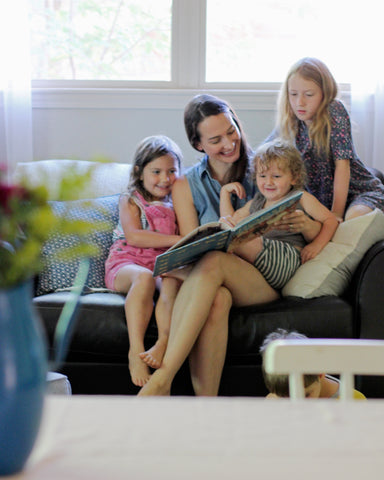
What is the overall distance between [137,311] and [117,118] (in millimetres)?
1381

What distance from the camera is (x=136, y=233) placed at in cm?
247

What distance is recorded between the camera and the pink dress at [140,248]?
2467 mm

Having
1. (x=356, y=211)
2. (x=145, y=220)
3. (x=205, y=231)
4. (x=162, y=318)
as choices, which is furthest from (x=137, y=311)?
(x=356, y=211)

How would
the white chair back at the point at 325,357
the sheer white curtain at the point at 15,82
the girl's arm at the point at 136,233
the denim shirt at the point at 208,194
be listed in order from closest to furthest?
1. the white chair back at the point at 325,357
2. the girl's arm at the point at 136,233
3. the denim shirt at the point at 208,194
4. the sheer white curtain at the point at 15,82

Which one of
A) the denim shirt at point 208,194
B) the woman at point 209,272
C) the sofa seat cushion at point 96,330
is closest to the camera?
the woman at point 209,272

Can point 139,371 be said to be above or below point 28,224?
below

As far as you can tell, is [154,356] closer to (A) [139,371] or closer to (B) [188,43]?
(A) [139,371]

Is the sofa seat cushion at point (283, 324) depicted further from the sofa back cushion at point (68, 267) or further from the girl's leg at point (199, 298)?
the sofa back cushion at point (68, 267)

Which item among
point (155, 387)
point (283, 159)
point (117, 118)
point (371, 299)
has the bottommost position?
point (155, 387)

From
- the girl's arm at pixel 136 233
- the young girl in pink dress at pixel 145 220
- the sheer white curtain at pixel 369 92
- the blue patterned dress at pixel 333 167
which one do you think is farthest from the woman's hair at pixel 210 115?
the sheer white curtain at pixel 369 92

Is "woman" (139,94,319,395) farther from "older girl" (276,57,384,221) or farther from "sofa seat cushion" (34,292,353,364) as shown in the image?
"older girl" (276,57,384,221)

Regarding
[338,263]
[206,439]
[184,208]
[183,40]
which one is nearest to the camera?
[206,439]

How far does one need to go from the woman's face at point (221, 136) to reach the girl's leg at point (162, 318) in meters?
0.53

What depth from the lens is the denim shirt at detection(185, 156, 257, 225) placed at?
8.37 ft
